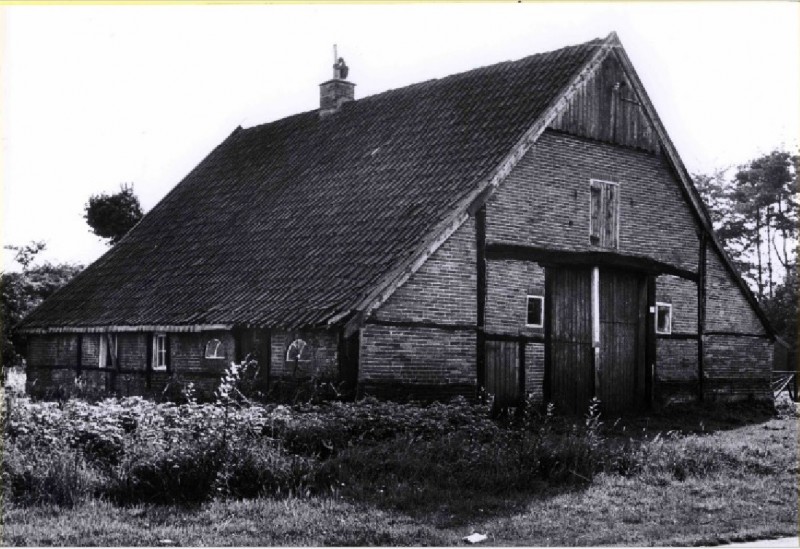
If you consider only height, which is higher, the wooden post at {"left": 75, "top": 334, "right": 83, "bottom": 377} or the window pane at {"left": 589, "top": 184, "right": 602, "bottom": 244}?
the window pane at {"left": 589, "top": 184, "right": 602, "bottom": 244}

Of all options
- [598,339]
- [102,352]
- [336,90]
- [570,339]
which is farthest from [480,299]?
[102,352]

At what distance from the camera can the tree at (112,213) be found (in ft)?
130

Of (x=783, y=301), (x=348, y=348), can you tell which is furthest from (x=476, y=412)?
(x=783, y=301)

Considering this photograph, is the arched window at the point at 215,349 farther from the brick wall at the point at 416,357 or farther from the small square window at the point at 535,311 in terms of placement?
the small square window at the point at 535,311

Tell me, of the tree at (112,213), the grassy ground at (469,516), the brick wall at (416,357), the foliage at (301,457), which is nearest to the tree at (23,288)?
the tree at (112,213)

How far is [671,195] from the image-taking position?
24.3 metres

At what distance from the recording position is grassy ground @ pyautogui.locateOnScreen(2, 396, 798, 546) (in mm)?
10938

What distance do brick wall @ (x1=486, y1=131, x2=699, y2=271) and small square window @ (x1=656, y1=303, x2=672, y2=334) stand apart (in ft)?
3.57

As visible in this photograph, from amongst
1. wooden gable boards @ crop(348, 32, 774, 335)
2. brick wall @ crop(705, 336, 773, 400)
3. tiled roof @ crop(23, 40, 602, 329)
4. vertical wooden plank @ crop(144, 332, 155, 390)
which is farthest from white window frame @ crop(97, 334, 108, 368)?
brick wall @ crop(705, 336, 773, 400)

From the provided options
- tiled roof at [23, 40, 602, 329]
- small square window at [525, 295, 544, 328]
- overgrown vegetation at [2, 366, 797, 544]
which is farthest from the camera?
small square window at [525, 295, 544, 328]

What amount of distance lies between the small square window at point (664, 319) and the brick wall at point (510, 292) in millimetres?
4036

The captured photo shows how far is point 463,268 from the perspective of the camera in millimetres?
19906

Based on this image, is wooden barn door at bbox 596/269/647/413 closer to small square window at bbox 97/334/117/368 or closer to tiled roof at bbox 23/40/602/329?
tiled roof at bbox 23/40/602/329

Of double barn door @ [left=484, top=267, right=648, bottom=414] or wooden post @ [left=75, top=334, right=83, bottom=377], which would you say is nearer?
double barn door @ [left=484, top=267, right=648, bottom=414]
